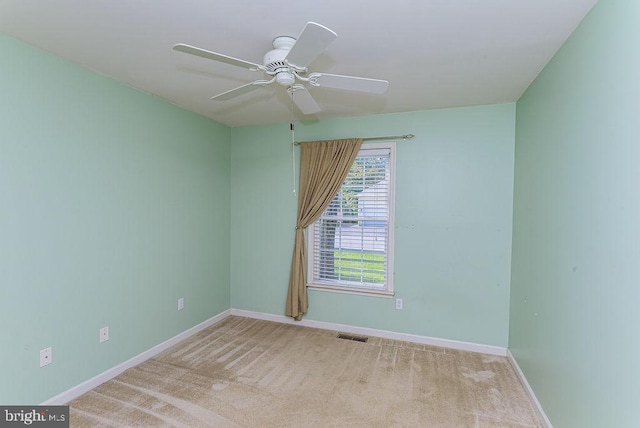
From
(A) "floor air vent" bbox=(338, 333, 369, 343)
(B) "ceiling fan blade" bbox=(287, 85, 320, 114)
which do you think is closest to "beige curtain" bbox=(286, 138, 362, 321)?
(A) "floor air vent" bbox=(338, 333, 369, 343)

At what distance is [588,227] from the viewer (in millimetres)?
1604

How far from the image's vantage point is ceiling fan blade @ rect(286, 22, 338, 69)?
1.29 m

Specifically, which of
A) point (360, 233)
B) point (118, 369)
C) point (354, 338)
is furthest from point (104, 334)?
point (360, 233)

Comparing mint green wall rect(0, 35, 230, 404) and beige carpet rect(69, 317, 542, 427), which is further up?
mint green wall rect(0, 35, 230, 404)

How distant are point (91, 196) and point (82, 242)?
366 mm

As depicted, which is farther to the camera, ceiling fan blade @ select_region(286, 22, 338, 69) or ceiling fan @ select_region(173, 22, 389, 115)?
ceiling fan @ select_region(173, 22, 389, 115)

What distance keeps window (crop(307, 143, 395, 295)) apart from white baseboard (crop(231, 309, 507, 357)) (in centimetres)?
46

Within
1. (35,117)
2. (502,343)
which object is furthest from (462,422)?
(35,117)

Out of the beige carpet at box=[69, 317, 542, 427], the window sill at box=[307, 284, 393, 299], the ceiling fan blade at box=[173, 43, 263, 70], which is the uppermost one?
the ceiling fan blade at box=[173, 43, 263, 70]

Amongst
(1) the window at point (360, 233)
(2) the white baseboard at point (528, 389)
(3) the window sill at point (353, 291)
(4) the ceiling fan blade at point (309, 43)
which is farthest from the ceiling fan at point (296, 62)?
(2) the white baseboard at point (528, 389)

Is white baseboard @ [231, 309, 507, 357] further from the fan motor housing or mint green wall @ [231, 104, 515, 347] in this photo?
the fan motor housing

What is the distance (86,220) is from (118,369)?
1.33m

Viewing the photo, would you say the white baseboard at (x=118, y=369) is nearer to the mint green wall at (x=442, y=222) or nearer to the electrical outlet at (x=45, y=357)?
the electrical outlet at (x=45, y=357)

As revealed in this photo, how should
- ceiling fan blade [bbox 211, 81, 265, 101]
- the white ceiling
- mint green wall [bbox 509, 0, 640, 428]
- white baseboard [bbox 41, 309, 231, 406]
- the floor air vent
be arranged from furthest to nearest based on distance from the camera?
the floor air vent, white baseboard [bbox 41, 309, 231, 406], ceiling fan blade [bbox 211, 81, 265, 101], the white ceiling, mint green wall [bbox 509, 0, 640, 428]
